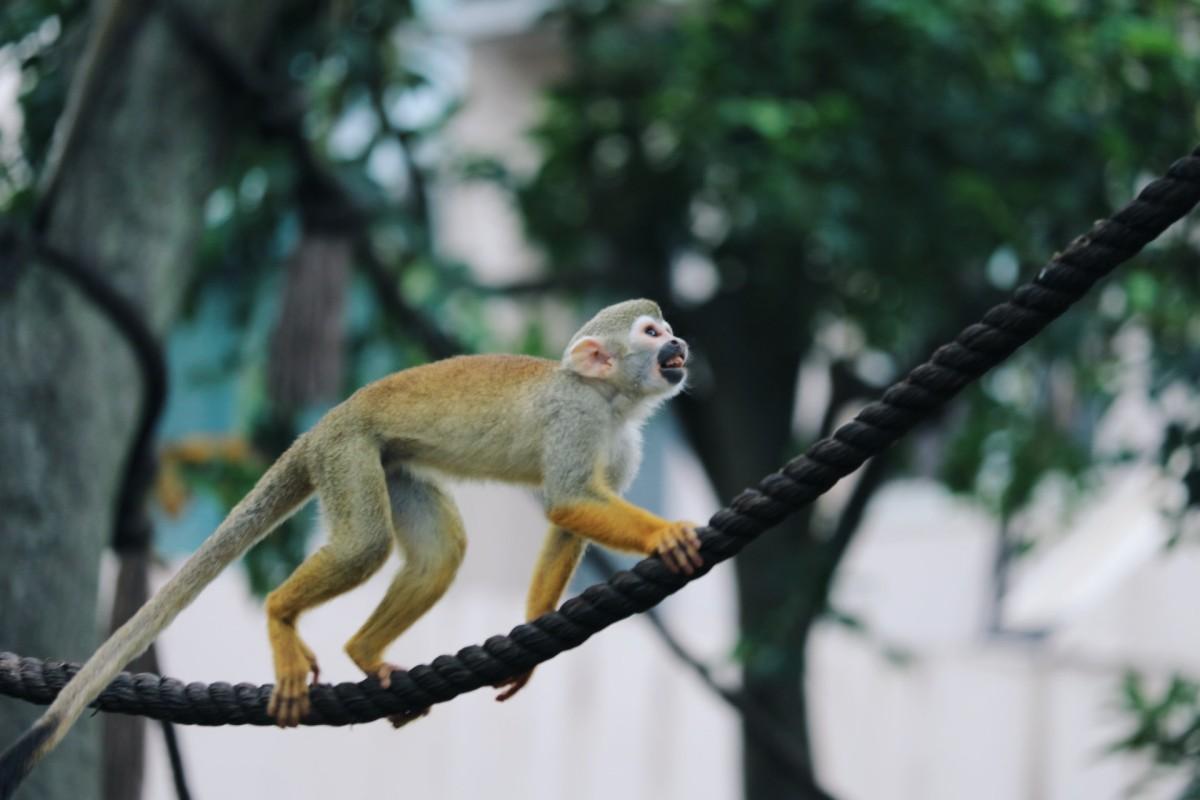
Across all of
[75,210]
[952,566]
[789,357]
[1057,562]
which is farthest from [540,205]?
[952,566]

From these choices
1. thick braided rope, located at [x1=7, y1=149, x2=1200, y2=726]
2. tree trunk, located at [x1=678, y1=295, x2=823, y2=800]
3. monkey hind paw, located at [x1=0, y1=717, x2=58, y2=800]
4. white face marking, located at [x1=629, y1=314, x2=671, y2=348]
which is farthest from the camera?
tree trunk, located at [x1=678, y1=295, x2=823, y2=800]

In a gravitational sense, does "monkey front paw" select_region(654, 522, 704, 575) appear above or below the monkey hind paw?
above

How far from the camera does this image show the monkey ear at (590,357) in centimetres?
269

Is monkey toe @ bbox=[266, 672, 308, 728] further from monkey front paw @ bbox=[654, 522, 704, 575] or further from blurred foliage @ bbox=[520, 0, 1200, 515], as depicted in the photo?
blurred foliage @ bbox=[520, 0, 1200, 515]

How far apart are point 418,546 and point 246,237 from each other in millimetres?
3029

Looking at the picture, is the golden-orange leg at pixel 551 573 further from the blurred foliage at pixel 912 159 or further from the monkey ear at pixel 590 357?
the blurred foliage at pixel 912 159

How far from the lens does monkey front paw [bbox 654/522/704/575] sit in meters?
2.26

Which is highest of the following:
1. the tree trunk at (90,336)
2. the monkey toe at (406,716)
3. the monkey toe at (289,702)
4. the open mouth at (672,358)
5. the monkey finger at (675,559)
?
the tree trunk at (90,336)

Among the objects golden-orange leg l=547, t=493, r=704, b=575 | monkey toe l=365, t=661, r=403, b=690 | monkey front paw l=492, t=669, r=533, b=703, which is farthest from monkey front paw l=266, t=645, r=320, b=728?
golden-orange leg l=547, t=493, r=704, b=575

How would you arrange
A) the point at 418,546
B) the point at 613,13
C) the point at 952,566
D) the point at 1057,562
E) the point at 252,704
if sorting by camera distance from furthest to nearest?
the point at 952,566, the point at 1057,562, the point at 613,13, the point at 418,546, the point at 252,704

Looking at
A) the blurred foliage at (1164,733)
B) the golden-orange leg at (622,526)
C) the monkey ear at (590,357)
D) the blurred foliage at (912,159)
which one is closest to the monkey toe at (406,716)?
the golden-orange leg at (622,526)

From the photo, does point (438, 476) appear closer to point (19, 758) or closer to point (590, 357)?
point (590, 357)

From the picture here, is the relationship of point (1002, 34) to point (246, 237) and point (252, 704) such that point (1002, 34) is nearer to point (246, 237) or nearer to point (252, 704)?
point (246, 237)

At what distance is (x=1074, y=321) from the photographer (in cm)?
536
